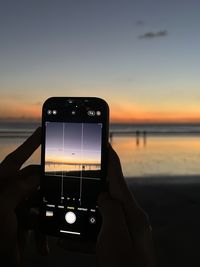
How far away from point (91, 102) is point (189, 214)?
649 centimetres

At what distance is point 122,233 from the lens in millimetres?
1309

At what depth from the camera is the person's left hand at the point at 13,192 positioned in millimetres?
1453

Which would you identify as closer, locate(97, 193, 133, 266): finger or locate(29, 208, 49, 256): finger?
locate(97, 193, 133, 266): finger

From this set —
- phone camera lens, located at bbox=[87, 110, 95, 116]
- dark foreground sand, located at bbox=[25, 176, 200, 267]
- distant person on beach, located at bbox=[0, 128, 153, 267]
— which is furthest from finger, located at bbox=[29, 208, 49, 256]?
dark foreground sand, located at bbox=[25, 176, 200, 267]

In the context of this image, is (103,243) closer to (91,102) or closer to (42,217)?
(42,217)

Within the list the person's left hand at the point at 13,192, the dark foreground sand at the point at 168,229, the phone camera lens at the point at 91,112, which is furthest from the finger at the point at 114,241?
the dark foreground sand at the point at 168,229

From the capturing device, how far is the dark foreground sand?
5551 millimetres

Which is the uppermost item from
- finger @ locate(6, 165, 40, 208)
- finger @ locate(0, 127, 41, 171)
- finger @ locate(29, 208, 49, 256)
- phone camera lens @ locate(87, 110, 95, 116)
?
phone camera lens @ locate(87, 110, 95, 116)

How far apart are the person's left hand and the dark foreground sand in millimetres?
3989

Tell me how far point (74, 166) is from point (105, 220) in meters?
0.82

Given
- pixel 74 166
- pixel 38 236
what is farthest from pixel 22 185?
pixel 74 166

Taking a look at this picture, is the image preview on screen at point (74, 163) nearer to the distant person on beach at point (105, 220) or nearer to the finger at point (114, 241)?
the distant person on beach at point (105, 220)

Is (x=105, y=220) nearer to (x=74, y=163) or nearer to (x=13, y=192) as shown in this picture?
(x=13, y=192)

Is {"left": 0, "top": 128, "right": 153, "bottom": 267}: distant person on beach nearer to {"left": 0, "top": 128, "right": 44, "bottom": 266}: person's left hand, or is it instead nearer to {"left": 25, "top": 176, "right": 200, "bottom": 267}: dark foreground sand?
{"left": 0, "top": 128, "right": 44, "bottom": 266}: person's left hand
